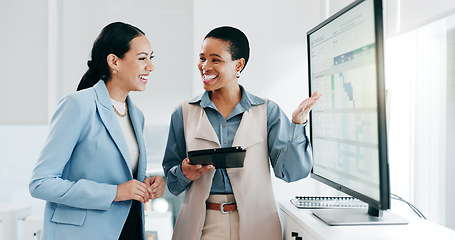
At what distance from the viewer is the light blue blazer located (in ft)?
4.45

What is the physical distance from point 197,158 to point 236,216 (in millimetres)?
335

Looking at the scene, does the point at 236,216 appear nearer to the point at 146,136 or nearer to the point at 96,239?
the point at 96,239

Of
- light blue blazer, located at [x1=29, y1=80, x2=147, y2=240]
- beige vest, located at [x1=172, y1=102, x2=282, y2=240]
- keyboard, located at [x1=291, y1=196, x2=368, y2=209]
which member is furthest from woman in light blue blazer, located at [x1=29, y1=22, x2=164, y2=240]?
keyboard, located at [x1=291, y1=196, x2=368, y2=209]

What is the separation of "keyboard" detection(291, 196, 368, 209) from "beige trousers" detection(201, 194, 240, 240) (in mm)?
262

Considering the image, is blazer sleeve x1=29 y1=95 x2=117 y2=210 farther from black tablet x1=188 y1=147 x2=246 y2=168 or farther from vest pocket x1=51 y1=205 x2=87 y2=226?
black tablet x1=188 y1=147 x2=246 y2=168

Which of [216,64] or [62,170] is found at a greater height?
[216,64]

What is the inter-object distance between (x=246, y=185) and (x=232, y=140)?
190 millimetres

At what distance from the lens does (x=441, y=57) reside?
5.81 ft

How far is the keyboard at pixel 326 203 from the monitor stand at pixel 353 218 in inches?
3.7

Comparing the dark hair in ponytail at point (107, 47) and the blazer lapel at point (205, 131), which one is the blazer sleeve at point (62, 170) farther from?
the blazer lapel at point (205, 131)

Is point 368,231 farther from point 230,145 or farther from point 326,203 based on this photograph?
point 230,145

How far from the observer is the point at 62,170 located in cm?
138

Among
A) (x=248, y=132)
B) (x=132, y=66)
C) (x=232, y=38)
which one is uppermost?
(x=232, y=38)

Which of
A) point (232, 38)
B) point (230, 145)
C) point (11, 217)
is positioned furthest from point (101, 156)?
point (11, 217)
